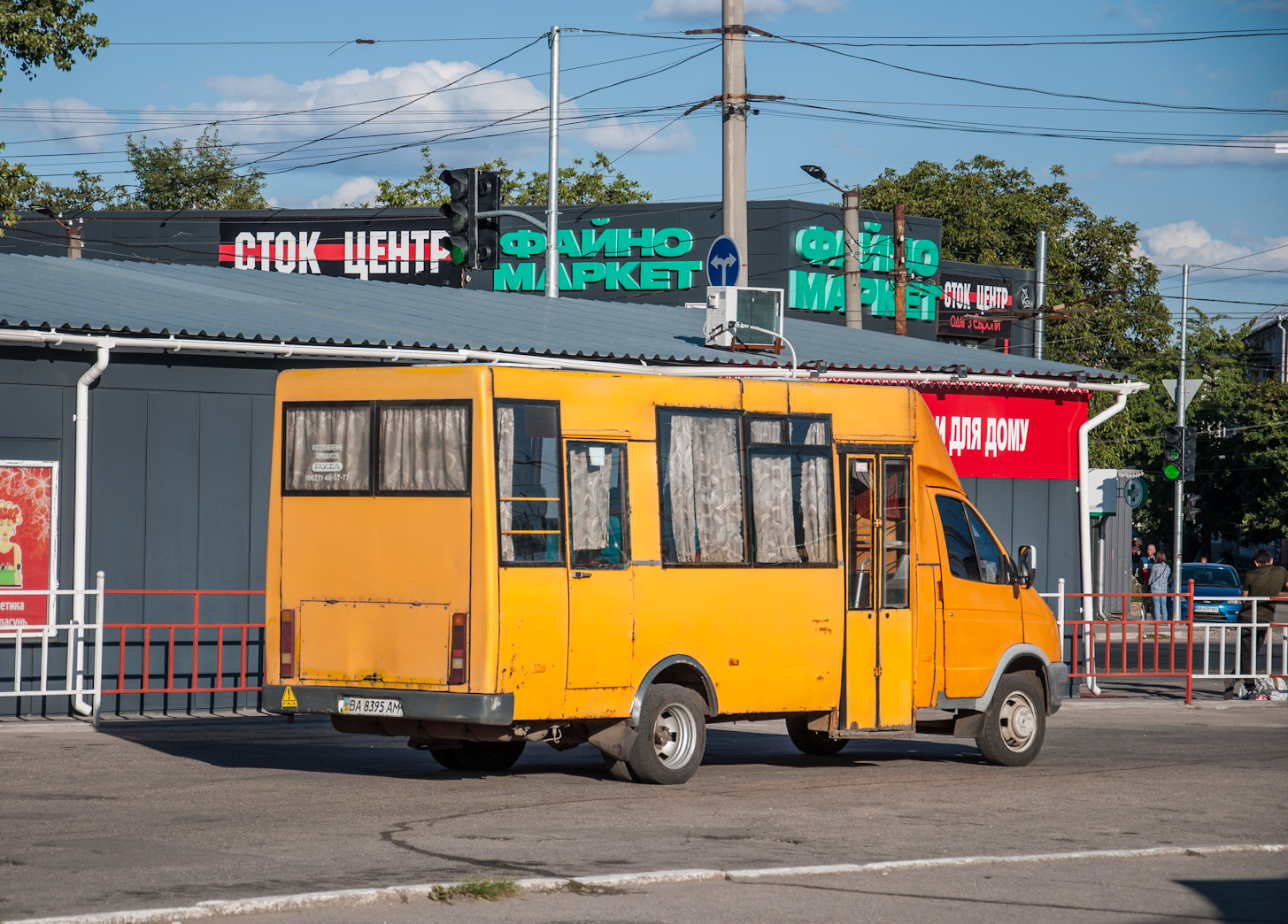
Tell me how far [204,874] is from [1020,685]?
7.69 metres

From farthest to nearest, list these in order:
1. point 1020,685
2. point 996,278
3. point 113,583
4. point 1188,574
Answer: point 996,278 → point 1188,574 → point 113,583 → point 1020,685

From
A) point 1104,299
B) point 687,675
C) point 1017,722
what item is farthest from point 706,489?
point 1104,299

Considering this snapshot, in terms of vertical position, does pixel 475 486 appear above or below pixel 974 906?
above

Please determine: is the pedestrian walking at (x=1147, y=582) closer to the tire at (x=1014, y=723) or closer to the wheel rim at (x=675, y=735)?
the tire at (x=1014, y=723)

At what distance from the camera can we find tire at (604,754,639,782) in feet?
37.1

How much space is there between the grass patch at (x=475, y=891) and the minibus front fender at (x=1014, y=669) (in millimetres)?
6143

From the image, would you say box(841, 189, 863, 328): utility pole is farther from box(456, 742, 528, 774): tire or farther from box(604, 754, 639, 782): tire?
box(604, 754, 639, 782): tire

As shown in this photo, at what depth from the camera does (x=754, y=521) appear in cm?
1184

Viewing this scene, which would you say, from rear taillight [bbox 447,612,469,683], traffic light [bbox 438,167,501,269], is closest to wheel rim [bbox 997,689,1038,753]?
rear taillight [bbox 447,612,469,683]

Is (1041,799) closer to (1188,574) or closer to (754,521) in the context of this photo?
(754,521)

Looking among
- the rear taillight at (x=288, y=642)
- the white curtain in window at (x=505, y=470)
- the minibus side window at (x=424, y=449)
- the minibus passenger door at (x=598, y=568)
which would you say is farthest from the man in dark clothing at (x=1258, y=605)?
the rear taillight at (x=288, y=642)

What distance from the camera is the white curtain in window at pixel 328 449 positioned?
435 inches

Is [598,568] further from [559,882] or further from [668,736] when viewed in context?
[559,882]

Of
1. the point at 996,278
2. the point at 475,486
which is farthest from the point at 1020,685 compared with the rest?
the point at 996,278
